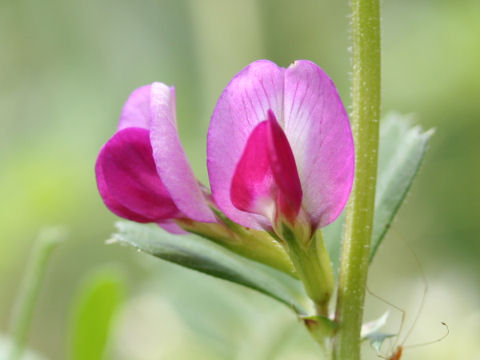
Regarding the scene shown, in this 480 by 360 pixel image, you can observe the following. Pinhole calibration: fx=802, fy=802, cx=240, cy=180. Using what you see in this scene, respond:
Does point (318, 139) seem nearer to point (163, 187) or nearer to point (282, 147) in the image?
point (282, 147)

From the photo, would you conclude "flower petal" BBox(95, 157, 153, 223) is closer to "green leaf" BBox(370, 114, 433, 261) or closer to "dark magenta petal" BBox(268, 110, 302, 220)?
"dark magenta petal" BBox(268, 110, 302, 220)

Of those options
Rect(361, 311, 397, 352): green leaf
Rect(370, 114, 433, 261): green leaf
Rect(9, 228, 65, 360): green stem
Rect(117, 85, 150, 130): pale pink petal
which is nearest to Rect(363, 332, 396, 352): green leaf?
Rect(361, 311, 397, 352): green leaf

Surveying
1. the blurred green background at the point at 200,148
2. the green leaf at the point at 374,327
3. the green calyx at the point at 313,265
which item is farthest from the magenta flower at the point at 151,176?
the blurred green background at the point at 200,148

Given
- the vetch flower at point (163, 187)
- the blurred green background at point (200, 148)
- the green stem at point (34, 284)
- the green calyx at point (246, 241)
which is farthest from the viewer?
the blurred green background at point (200, 148)

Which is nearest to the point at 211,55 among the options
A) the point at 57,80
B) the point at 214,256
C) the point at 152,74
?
the point at 152,74

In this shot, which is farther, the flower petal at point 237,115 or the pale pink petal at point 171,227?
the pale pink petal at point 171,227

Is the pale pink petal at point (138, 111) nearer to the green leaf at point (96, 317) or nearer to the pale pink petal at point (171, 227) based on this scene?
the pale pink petal at point (171, 227)
